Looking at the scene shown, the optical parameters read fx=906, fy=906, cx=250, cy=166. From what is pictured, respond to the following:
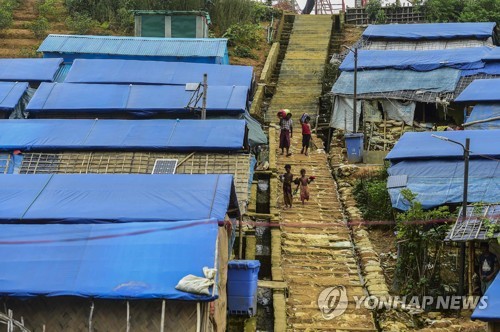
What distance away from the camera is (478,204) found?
16641 millimetres

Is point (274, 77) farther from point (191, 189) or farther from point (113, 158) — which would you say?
point (191, 189)

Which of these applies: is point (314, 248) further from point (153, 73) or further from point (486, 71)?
point (486, 71)

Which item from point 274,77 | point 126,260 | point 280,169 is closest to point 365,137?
point 280,169

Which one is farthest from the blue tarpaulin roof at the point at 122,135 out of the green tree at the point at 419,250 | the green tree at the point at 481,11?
the green tree at the point at 481,11

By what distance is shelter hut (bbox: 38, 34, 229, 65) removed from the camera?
91.4 ft

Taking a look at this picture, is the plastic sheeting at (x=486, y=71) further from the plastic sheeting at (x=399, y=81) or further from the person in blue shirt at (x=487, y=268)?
the person in blue shirt at (x=487, y=268)

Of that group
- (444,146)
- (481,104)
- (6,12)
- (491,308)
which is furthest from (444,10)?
(491,308)

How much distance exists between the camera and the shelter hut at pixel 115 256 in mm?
12203

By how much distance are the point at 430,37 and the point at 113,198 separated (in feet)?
61.7

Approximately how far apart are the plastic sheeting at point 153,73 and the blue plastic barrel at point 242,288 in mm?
10568

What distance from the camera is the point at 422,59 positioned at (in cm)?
2734

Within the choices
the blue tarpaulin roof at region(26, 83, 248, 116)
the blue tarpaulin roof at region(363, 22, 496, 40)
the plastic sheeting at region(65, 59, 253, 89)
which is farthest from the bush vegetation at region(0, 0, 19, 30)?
the blue tarpaulin roof at region(363, 22, 496, 40)

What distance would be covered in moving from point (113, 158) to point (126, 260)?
6.94 metres

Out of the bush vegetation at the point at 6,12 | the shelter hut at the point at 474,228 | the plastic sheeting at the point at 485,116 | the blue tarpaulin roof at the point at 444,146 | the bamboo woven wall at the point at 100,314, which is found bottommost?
the bamboo woven wall at the point at 100,314
